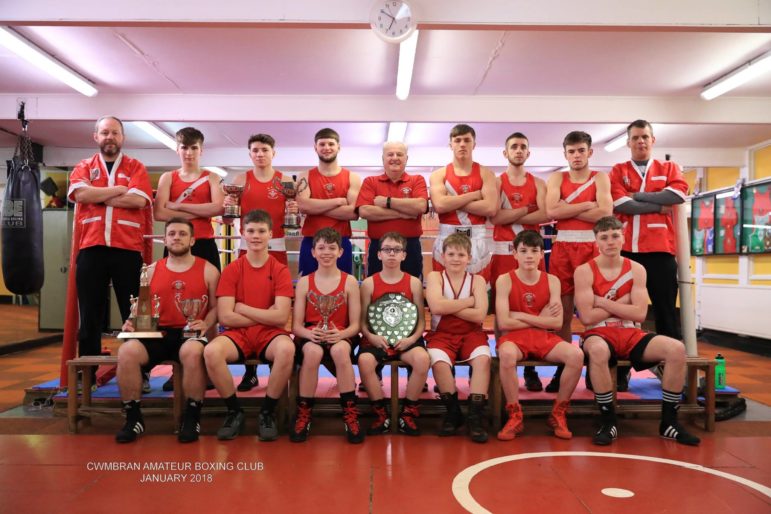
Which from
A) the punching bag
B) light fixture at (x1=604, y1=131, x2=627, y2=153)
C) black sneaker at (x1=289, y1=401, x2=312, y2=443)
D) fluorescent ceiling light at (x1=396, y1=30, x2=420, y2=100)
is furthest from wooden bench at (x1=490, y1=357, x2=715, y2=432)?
light fixture at (x1=604, y1=131, x2=627, y2=153)

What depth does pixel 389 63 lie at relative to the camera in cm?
552

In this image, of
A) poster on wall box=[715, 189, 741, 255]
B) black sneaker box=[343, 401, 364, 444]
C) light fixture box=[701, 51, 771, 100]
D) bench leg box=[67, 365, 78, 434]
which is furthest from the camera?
poster on wall box=[715, 189, 741, 255]

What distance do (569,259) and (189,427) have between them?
2.59 meters

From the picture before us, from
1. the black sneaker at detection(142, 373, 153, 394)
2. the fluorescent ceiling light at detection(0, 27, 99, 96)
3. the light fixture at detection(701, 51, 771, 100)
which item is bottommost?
the black sneaker at detection(142, 373, 153, 394)

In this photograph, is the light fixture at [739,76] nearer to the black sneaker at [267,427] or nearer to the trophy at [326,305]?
the trophy at [326,305]

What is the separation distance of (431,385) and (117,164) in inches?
105

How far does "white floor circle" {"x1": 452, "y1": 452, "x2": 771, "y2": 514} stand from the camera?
2.14 m

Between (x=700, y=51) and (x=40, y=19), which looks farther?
(x=700, y=51)

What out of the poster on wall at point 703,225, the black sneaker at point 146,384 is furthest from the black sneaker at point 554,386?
the poster on wall at point 703,225

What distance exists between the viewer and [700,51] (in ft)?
16.9

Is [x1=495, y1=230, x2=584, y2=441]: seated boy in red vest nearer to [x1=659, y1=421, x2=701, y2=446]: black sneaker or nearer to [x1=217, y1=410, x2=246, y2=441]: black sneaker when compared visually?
[x1=659, y1=421, x2=701, y2=446]: black sneaker

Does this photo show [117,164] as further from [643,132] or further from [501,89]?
[501,89]

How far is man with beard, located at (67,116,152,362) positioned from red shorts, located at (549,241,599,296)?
2.83 m

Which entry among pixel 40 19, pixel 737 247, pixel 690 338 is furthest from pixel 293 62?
pixel 737 247
